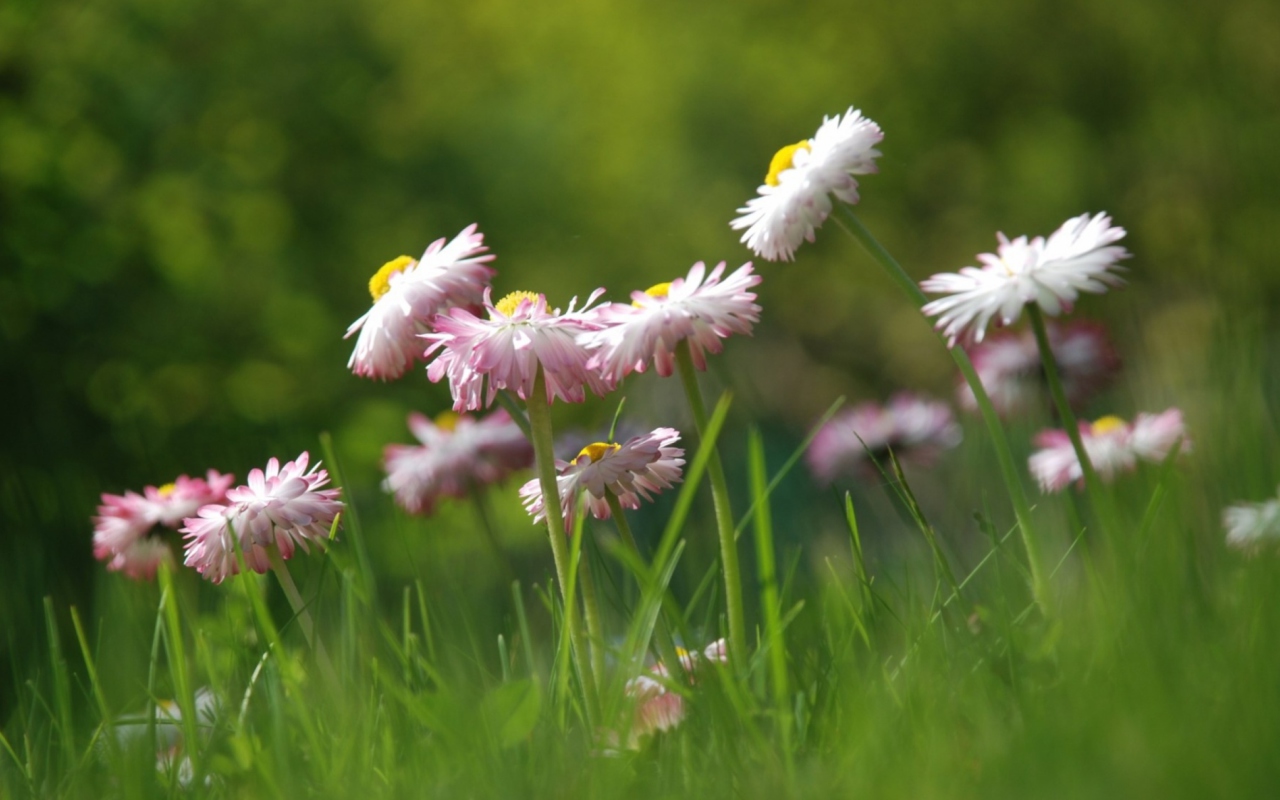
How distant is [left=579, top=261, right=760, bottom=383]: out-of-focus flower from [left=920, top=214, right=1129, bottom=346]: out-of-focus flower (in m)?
0.20

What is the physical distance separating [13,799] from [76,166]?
6.06 metres

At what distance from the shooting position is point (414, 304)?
1.37 metres

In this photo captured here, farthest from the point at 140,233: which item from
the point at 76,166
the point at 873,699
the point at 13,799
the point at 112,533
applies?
the point at 873,699

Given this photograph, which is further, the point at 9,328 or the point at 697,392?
the point at 9,328

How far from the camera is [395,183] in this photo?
28.0 feet

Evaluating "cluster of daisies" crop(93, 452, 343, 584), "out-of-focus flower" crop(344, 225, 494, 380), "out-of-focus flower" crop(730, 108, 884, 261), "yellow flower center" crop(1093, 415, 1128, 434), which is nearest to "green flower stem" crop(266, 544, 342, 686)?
"cluster of daisies" crop(93, 452, 343, 584)

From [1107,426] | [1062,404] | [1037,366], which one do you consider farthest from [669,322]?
[1037,366]

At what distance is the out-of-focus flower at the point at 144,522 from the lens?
5.68 ft

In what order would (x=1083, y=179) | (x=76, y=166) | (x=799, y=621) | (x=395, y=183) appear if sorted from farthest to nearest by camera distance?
(x=1083, y=179) < (x=395, y=183) < (x=76, y=166) < (x=799, y=621)

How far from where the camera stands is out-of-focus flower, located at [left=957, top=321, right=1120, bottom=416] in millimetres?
2475

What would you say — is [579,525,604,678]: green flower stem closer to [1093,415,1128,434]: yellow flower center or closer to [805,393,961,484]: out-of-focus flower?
[1093,415,1128,434]: yellow flower center

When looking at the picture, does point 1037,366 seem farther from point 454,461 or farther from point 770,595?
point 770,595

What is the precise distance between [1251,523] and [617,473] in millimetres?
841

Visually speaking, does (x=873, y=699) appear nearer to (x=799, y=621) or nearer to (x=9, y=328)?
(x=799, y=621)
